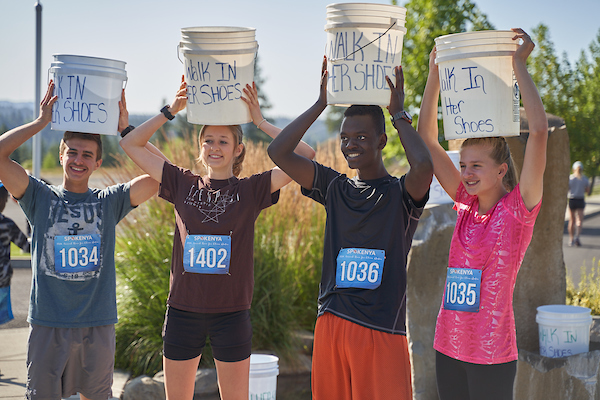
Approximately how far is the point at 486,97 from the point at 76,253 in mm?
2034

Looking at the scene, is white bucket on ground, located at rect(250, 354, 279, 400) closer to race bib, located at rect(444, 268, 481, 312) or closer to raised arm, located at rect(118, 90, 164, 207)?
raised arm, located at rect(118, 90, 164, 207)

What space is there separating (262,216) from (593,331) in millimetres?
2808

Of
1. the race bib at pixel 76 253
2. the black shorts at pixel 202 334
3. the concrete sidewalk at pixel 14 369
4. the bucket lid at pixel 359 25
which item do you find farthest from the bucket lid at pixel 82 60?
the concrete sidewalk at pixel 14 369

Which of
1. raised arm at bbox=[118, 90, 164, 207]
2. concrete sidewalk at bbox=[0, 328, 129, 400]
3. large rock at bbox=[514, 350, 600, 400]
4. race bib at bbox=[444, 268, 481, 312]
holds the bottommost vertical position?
concrete sidewalk at bbox=[0, 328, 129, 400]

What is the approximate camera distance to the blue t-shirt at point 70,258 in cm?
287

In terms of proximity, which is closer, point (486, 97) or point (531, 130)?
point (531, 130)

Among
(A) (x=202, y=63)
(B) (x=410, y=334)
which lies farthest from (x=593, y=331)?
(A) (x=202, y=63)

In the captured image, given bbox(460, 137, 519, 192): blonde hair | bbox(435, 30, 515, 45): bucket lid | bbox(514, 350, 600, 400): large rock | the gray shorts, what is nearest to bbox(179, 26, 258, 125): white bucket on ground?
bbox(435, 30, 515, 45): bucket lid

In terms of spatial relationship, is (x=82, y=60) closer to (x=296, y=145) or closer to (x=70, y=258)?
(x=70, y=258)

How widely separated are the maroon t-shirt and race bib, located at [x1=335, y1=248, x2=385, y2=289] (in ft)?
2.05

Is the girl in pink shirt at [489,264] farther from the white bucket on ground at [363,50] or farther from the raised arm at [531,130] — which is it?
the white bucket on ground at [363,50]

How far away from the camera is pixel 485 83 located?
2.57 m

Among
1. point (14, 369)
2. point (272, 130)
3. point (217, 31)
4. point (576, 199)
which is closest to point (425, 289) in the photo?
point (272, 130)

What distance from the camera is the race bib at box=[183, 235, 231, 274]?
2820 millimetres
